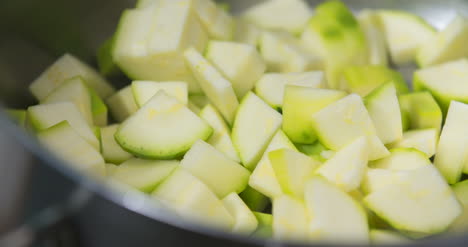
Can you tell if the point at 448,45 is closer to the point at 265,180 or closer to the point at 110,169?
the point at 265,180

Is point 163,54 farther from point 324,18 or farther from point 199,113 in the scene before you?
point 324,18

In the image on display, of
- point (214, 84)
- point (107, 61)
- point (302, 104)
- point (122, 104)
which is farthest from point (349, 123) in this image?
point (107, 61)

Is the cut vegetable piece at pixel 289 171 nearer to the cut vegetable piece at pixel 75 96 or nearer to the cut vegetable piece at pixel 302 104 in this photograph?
the cut vegetable piece at pixel 302 104

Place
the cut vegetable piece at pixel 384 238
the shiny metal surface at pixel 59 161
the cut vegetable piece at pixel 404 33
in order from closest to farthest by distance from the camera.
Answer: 1. the shiny metal surface at pixel 59 161
2. the cut vegetable piece at pixel 384 238
3. the cut vegetable piece at pixel 404 33

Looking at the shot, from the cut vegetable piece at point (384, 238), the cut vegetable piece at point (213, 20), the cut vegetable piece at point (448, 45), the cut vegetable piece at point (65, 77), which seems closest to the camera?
the cut vegetable piece at point (384, 238)

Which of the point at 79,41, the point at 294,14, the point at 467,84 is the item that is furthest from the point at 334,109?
the point at 79,41

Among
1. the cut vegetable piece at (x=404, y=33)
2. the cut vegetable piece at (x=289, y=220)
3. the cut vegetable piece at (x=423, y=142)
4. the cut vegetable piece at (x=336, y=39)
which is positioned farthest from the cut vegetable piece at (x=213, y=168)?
the cut vegetable piece at (x=404, y=33)

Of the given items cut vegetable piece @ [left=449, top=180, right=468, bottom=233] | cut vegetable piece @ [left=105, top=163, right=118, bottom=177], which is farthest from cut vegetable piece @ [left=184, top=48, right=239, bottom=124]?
cut vegetable piece @ [left=449, top=180, right=468, bottom=233]

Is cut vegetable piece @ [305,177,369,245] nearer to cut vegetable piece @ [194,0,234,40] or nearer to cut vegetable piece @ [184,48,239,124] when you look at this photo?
cut vegetable piece @ [184,48,239,124]
